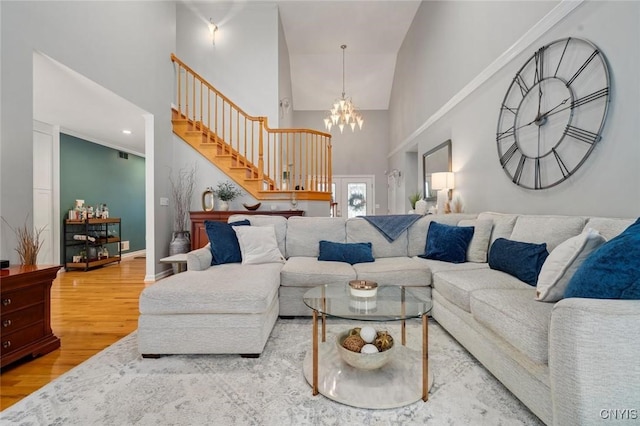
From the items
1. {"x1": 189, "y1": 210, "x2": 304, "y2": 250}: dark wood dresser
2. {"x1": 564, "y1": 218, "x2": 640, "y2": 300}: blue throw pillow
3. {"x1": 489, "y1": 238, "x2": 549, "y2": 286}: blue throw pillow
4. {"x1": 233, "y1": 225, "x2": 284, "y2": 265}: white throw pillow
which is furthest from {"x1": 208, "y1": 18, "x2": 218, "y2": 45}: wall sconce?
{"x1": 564, "y1": 218, "x2": 640, "y2": 300}: blue throw pillow

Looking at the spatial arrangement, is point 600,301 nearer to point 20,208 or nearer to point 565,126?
point 565,126

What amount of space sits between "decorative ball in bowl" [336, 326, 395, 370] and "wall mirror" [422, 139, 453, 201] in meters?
3.58

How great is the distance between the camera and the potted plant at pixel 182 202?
4.63 m

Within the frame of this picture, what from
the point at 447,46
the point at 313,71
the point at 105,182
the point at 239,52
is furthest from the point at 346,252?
the point at 313,71

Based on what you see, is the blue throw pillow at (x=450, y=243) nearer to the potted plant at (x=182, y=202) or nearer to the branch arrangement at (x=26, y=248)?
the branch arrangement at (x=26, y=248)

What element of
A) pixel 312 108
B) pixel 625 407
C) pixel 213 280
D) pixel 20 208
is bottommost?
pixel 625 407

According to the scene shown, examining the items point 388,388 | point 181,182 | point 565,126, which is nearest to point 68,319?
→ point 181,182

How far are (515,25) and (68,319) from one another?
516 cm

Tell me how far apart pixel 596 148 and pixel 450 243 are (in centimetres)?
129

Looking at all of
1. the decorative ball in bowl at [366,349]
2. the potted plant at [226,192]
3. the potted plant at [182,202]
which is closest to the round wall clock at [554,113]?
the decorative ball in bowl at [366,349]

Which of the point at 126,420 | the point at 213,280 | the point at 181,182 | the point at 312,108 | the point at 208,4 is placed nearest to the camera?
the point at 126,420

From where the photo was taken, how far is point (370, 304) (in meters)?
1.78

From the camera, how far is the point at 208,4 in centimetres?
569

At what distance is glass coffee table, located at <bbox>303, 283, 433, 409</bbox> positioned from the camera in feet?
5.04
